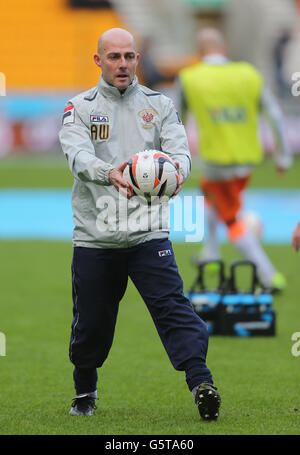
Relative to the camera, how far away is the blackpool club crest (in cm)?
568

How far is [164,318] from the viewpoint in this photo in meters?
5.66

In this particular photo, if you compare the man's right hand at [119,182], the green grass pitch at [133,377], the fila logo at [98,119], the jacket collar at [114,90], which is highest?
the jacket collar at [114,90]

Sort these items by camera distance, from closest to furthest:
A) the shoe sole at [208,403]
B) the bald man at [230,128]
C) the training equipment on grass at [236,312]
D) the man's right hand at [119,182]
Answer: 1. the man's right hand at [119,182]
2. the shoe sole at [208,403]
3. the training equipment on grass at [236,312]
4. the bald man at [230,128]

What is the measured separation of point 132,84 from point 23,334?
3440mm

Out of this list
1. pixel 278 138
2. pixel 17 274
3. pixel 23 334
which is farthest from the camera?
pixel 17 274

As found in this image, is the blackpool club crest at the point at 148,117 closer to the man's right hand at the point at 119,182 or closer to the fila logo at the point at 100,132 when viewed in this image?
the fila logo at the point at 100,132

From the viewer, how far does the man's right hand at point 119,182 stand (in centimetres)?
526

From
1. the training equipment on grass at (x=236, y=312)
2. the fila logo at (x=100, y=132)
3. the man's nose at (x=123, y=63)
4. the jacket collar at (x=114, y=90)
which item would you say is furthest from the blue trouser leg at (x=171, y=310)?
the training equipment on grass at (x=236, y=312)

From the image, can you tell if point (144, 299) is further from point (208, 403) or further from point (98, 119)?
point (98, 119)

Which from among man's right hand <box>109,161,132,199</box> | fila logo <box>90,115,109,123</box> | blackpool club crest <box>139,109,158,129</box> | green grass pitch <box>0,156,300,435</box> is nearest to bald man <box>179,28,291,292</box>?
green grass pitch <box>0,156,300,435</box>
